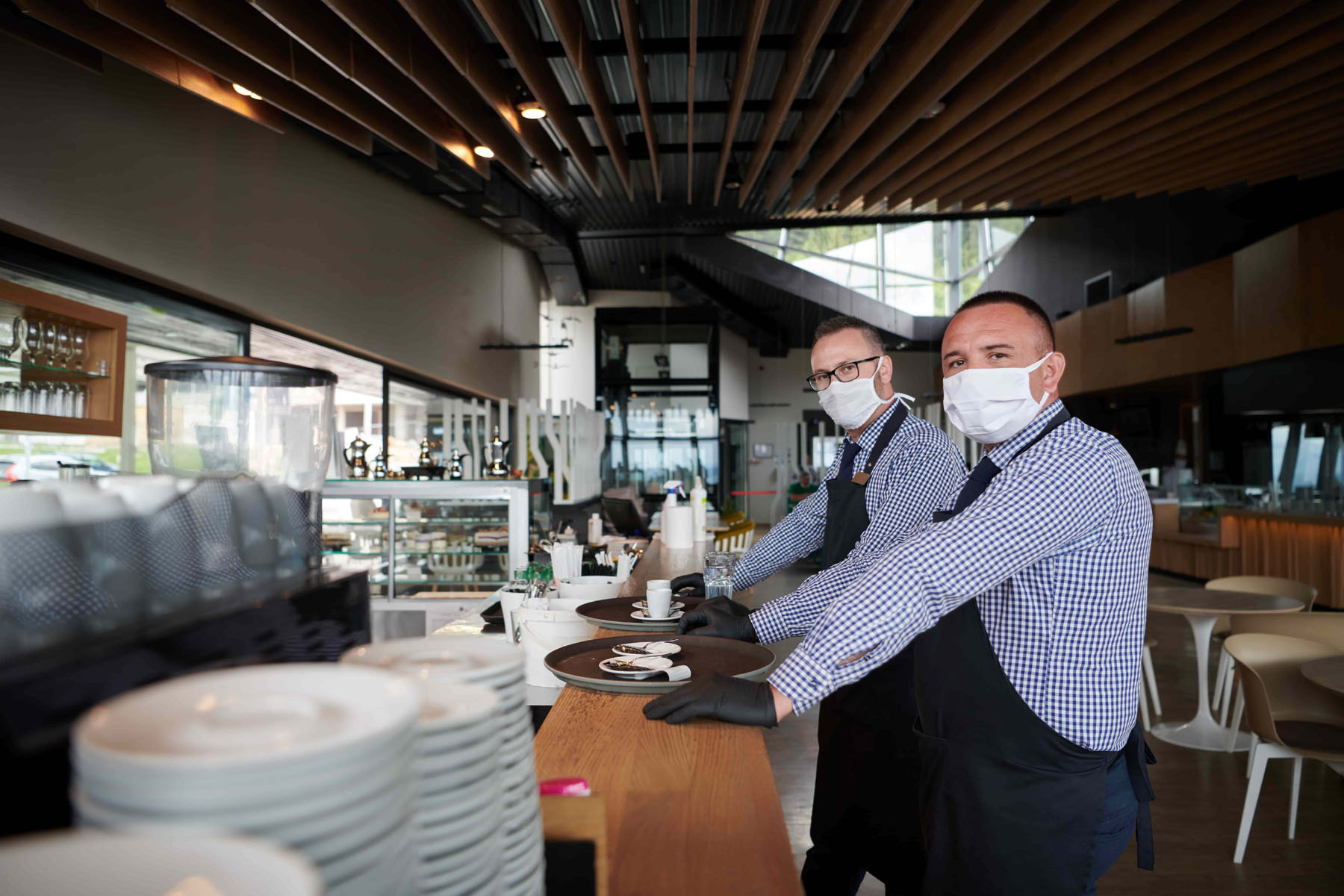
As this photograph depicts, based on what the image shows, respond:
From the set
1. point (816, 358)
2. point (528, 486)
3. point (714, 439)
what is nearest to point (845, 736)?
point (816, 358)

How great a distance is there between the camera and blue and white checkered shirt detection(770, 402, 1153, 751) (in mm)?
1248

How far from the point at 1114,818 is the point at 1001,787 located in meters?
0.26

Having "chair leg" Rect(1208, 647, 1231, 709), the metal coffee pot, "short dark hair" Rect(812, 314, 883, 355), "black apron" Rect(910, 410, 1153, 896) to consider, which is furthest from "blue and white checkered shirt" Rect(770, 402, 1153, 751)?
the metal coffee pot

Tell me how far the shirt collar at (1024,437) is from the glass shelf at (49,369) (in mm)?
4037

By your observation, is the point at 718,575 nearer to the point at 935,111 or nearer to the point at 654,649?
the point at 654,649

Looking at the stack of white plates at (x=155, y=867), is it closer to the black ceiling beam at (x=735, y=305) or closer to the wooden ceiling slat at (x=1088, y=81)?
the wooden ceiling slat at (x=1088, y=81)

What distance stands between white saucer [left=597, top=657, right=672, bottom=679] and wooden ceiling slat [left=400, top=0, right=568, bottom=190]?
347 centimetres

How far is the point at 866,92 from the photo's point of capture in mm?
5129

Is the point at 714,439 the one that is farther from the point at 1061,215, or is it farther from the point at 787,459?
the point at 1061,215

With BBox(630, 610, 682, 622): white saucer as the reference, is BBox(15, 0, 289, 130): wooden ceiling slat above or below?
above

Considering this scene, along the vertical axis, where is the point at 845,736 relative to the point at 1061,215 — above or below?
below

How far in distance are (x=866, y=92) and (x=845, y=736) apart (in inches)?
171

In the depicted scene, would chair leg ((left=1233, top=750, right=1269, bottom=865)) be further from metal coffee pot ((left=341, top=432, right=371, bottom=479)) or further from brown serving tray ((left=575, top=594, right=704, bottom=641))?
metal coffee pot ((left=341, top=432, right=371, bottom=479))

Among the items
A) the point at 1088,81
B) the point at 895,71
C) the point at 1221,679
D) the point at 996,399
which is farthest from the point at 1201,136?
the point at 996,399
